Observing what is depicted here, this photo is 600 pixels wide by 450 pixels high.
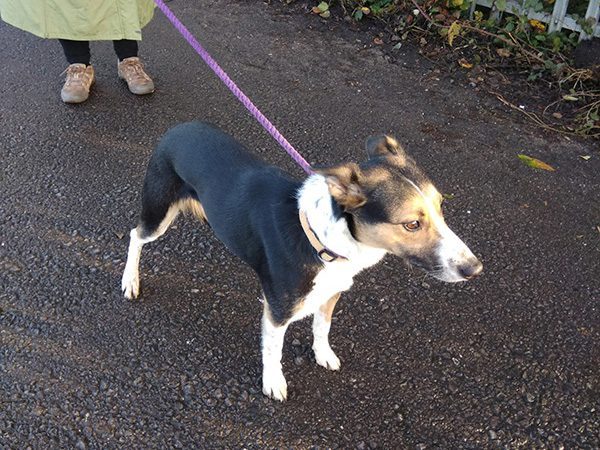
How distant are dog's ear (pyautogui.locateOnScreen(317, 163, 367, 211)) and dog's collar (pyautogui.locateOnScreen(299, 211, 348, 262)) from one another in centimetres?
21

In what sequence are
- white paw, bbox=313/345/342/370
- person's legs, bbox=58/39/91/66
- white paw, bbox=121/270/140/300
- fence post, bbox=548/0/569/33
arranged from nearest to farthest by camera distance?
white paw, bbox=313/345/342/370
white paw, bbox=121/270/140/300
person's legs, bbox=58/39/91/66
fence post, bbox=548/0/569/33

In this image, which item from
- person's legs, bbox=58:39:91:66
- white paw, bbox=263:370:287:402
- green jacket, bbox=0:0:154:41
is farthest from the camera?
person's legs, bbox=58:39:91:66

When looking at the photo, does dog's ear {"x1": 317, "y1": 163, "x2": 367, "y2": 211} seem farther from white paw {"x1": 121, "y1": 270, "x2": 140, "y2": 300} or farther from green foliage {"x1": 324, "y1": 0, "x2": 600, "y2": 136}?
green foliage {"x1": 324, "y1": 0, "x2": 600, "y2": 136}

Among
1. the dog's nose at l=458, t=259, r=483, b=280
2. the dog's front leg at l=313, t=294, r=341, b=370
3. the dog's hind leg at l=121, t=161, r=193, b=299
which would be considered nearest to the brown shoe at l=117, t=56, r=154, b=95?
the dog's hind leg at l=121, t=161, r=193, b=299

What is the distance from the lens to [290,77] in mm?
5648

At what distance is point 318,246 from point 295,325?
1051 millimetres

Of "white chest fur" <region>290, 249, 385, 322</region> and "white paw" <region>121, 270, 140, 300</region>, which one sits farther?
"white paw" <region>121, 270, 140, 300</region>

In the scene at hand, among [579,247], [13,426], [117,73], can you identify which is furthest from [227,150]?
[117,73]

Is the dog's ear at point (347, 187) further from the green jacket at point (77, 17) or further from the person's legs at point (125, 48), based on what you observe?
the person's legs at point (125, 48)

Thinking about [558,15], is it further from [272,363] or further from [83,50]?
[272,363]

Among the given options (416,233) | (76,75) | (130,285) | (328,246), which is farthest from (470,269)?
(76,75)

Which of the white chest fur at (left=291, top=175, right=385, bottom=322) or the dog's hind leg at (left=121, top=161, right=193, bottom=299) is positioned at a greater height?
the white chest fur at (left=291, top=175, right=385, bottom=322)

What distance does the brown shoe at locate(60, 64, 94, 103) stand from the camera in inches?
199

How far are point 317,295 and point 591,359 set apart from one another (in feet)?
5.48
